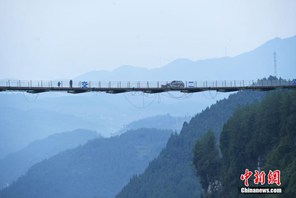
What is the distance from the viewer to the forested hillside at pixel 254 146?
13000 centimetres

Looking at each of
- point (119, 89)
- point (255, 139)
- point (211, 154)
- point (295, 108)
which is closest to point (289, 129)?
point (295, 108)

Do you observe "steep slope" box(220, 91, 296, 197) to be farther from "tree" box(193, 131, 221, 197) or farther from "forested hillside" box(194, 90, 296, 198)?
"tree" box(193, 131, 221, 197)

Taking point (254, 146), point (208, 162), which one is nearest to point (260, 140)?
point (254, 146)

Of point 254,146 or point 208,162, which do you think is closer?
point 254,146

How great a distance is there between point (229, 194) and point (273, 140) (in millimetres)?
18212

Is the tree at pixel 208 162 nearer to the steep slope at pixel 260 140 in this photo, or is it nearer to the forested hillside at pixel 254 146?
the forested hillside at pixel 254 146

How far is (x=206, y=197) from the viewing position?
558 feet

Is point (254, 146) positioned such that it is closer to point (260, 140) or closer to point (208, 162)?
point (260, 140)

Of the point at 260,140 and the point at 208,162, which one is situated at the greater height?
the point at 260,140

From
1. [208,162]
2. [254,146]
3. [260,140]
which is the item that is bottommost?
[208,162]

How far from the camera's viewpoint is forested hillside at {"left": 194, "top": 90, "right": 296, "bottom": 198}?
130 m

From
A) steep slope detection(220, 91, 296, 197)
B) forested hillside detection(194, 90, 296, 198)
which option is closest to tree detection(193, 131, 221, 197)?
forested hillside detection(194, 90, 296, 198)

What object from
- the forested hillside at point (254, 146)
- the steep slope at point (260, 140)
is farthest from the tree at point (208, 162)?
the steep slope at point (260, 140)

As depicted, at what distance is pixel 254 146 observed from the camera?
479 ft
